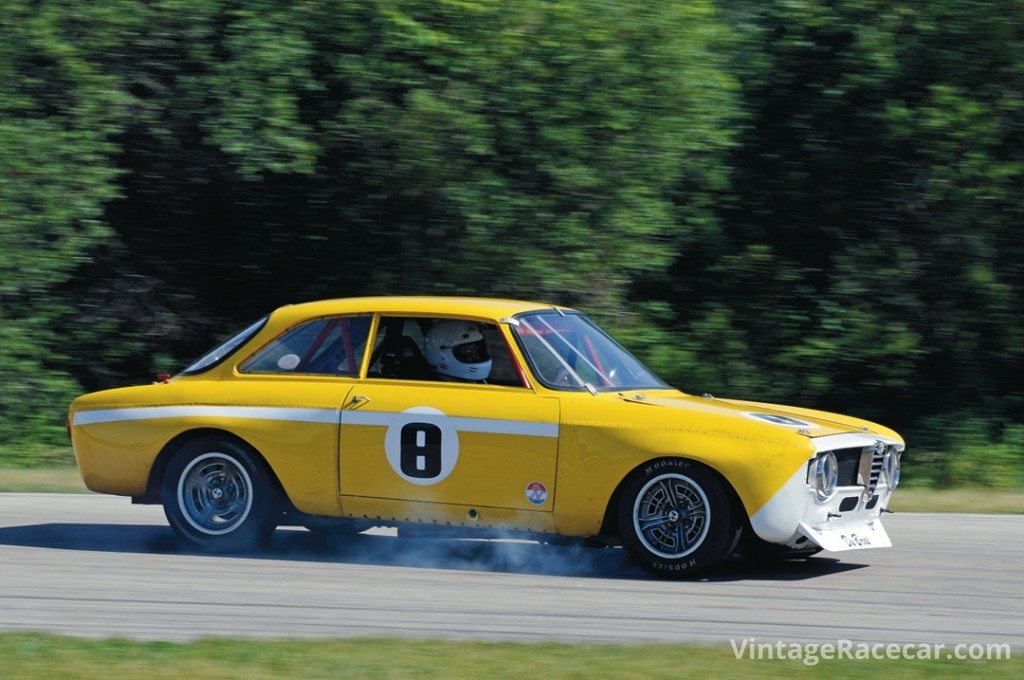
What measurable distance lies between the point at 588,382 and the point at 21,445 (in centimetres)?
1043

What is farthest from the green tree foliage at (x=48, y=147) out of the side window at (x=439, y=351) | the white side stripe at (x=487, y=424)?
the white side stripe at (x=487, y=424)

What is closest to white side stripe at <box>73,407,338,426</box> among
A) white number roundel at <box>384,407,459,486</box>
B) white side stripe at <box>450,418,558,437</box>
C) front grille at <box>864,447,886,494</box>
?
white number roundel at <box>384,407,459,486</box>

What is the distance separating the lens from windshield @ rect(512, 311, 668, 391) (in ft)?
28.0

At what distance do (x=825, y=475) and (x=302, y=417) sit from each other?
3269 mm

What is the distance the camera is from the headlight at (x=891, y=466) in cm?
858

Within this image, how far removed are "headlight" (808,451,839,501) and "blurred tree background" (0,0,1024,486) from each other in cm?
771

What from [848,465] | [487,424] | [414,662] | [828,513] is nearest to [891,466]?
[848,465]

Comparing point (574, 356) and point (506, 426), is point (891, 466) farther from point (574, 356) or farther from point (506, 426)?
point (506, 426)

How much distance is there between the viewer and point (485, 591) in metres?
7.83

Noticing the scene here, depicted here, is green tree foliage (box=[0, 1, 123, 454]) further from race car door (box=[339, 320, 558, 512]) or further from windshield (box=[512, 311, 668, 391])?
windshield (box=[512, 311, 668, 391])

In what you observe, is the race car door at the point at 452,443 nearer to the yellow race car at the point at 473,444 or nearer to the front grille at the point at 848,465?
the yellow race car at the point at 473,444

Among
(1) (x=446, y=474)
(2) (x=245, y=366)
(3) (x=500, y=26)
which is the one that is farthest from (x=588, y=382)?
(3) (x=500, y=26)

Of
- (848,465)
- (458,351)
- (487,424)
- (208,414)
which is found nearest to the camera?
(848,465)

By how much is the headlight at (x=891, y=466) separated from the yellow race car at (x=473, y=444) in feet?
0.07
